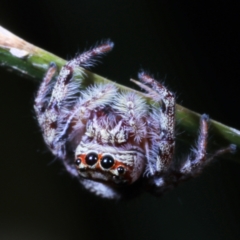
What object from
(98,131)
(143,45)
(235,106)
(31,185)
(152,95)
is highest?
(143,45)

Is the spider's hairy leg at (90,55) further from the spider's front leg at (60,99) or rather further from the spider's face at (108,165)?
the spider's face at (108,165)

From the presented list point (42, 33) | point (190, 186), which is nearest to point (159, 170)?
point (190, 186)

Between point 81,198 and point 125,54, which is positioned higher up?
point 125,54

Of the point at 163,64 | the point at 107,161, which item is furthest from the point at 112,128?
the point at 163,64

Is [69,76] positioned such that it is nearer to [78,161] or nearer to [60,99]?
[60,99]

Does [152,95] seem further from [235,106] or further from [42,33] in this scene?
[42,33]

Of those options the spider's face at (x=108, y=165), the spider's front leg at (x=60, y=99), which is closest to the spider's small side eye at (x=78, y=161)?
the spider's face at (x=108, y=165)

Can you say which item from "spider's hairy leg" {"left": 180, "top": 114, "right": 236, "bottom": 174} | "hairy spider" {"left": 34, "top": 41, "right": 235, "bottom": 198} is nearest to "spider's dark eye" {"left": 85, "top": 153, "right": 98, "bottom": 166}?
"hairy spider" {"left": 34, "top": 41, "right": 235, "bottom": 198}
